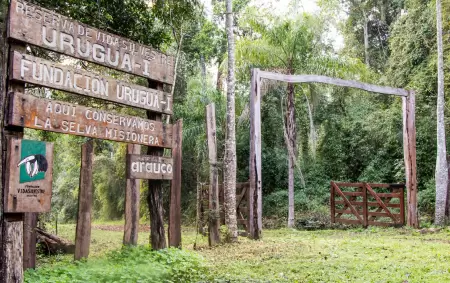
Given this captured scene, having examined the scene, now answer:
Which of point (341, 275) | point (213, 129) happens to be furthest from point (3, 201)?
point (213, 129)

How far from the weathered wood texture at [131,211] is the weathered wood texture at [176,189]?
2.94 feet

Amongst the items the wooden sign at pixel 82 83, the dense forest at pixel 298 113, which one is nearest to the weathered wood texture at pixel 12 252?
the wooden sign at pixel 82 83

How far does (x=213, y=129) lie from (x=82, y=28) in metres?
4.53

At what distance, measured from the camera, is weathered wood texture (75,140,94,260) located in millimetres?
6637

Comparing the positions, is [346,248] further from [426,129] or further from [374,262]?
[426,129]

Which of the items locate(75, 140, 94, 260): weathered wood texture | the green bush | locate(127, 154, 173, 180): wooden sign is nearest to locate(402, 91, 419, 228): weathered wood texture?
the green bush

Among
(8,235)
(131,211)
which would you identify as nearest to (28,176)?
(8,235)

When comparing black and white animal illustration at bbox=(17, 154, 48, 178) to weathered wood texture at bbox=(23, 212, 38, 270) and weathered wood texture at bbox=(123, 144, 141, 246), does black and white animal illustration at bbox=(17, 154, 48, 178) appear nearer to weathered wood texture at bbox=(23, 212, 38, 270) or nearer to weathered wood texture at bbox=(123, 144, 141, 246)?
weathered wood texture at bbox=(23, 212, 38, 270)

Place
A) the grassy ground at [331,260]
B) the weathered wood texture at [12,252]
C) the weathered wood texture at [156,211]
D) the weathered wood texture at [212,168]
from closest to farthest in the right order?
1. the weathered wood texture at [12,252]
2. the grassy ground at [331,260]
3. the weathered wood texture at [156,211]
4. the weathered wood texture at [212,168]

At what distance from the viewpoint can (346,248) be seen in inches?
363

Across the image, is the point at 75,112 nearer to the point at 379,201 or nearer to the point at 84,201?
the point at 84,201

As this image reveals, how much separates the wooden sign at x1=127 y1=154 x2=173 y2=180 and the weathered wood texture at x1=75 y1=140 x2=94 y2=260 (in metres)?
0.90

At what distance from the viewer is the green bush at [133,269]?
5.15 m

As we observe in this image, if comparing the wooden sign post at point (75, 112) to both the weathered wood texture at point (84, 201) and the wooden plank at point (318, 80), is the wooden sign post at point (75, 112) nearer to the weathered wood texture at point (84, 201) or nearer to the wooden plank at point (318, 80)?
the weathered wood texture at point (84, 201)
